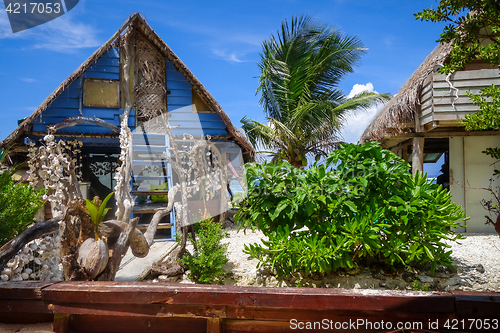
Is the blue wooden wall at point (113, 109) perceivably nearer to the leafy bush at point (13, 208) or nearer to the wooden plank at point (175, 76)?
the wooden plank at point (175, 76)

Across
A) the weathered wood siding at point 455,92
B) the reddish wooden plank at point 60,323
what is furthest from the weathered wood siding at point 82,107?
the weathered wood siding at point 455,92

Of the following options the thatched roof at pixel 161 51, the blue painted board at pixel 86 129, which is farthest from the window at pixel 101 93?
the blue painted board at pixel 86 129

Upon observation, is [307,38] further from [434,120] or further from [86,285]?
[86,285]

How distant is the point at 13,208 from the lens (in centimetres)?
311

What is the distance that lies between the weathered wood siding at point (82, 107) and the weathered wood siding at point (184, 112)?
0.88 m

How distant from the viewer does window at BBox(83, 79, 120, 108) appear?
612cm

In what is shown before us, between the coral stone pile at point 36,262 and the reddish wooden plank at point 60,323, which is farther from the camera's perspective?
the coral stone pile at point 36,262

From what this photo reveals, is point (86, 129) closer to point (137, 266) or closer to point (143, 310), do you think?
point (137, 266)

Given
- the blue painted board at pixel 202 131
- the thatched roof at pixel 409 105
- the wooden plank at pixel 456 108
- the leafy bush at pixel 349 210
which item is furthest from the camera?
the blue painted board at pixel 202 131

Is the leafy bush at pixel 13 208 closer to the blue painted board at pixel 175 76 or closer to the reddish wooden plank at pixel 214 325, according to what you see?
the reddish wooden plank at pixel 214 325

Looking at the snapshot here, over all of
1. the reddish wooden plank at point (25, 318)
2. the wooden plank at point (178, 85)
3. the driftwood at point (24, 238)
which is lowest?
the reddish wooden plank at point (25, 318)

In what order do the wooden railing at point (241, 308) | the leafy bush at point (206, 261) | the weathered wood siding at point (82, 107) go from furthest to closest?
the weathered wood siding at point (82, 107)
the leafy bush at point (206, 261)
the wooden railing at point (241, 308)

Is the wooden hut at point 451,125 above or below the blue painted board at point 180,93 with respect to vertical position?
below

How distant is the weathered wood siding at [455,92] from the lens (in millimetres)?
5684
